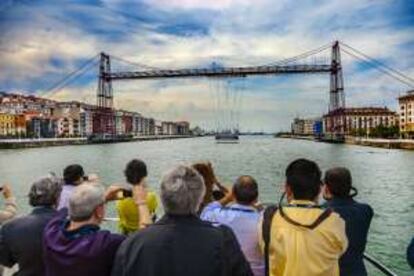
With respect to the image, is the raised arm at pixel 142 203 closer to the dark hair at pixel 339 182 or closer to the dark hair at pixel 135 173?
the dark hair at pixel 135 173

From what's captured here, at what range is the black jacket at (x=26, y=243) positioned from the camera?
84.2 inches

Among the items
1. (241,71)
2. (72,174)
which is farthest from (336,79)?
(72,174)

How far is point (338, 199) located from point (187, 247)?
2.91 ft

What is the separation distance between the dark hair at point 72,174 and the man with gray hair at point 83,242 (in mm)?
1091

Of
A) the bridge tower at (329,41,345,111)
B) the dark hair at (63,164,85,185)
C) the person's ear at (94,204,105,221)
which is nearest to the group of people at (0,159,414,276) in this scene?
the person's ear at (94,204,105,221)

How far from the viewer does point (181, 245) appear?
1.59 metres

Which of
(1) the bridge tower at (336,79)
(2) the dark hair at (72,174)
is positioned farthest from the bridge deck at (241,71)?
(2) the dark hair at (72,174)

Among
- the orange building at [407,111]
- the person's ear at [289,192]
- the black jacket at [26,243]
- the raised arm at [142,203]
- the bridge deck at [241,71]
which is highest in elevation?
the bridge deck at [241,71]

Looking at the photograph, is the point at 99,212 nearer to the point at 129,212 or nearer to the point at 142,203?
the point at 142,203

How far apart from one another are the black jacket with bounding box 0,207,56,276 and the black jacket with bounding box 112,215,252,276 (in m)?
0.63

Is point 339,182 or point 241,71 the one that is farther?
point 241,71

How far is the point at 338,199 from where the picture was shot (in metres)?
2.29

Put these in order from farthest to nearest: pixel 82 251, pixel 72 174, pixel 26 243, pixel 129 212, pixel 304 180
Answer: pixel 72 174 < pixel 129 212 < pixel 26 243 < pixel 304 180 < pixel 82 251

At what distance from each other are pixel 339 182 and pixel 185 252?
2.93 ft
